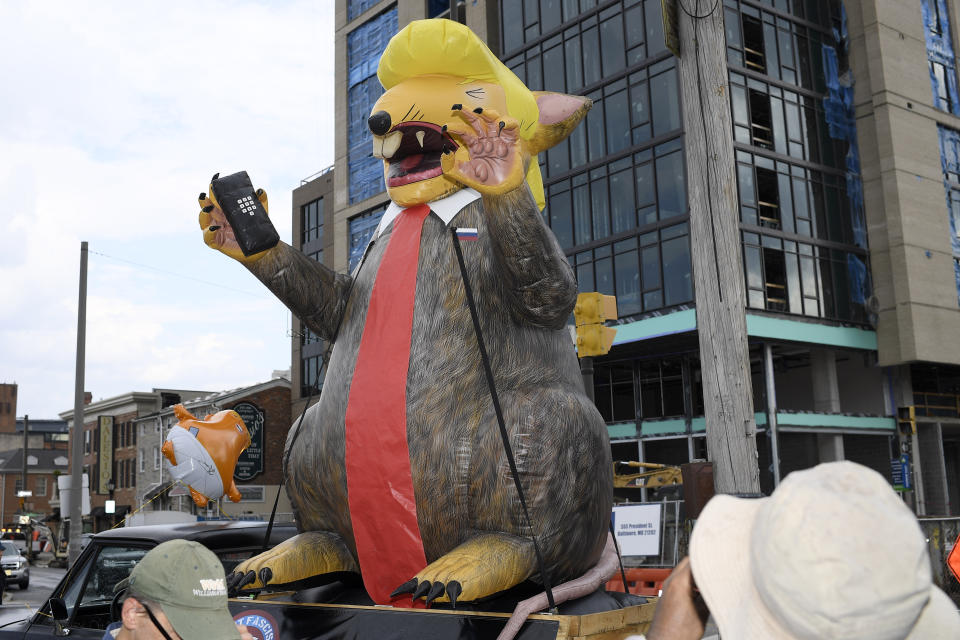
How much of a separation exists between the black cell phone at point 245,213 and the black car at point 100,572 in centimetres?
217

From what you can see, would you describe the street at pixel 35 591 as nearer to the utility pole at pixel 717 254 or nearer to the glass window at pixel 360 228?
the utility pole at pixel 717 254

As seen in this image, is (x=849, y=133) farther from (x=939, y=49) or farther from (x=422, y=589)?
(x=422, y=589)

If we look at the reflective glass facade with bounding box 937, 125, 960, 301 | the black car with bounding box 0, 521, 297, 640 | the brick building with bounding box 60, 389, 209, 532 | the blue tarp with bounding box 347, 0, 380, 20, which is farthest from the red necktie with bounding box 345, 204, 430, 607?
the brick building with bounding box 60, 389, 209, 532

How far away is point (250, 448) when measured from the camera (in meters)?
35.8

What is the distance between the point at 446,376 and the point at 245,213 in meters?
1.06

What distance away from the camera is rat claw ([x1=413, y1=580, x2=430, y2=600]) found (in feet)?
8.21

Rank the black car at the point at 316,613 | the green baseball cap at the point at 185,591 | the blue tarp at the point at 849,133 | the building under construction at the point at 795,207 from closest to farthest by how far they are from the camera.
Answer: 1. the green baseball cap at the point at 185,591
2. the black car at the point at 316,613
3. the building under construction at the point at 795,207
4. the blue tarp at the point at 849,133

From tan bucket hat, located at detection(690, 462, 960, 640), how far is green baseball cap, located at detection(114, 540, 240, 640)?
136 centimetres

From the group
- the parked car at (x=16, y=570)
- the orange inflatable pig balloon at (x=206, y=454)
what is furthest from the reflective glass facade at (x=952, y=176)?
the parked car at (x=16, y=570)

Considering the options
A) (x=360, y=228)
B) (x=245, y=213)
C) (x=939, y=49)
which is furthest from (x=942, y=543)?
(x=360, y=228)

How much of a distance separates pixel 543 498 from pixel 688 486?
2.80m

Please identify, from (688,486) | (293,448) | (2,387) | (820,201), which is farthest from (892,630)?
(2,387)

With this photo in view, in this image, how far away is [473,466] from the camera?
279cm

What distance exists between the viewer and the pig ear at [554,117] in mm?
3592
